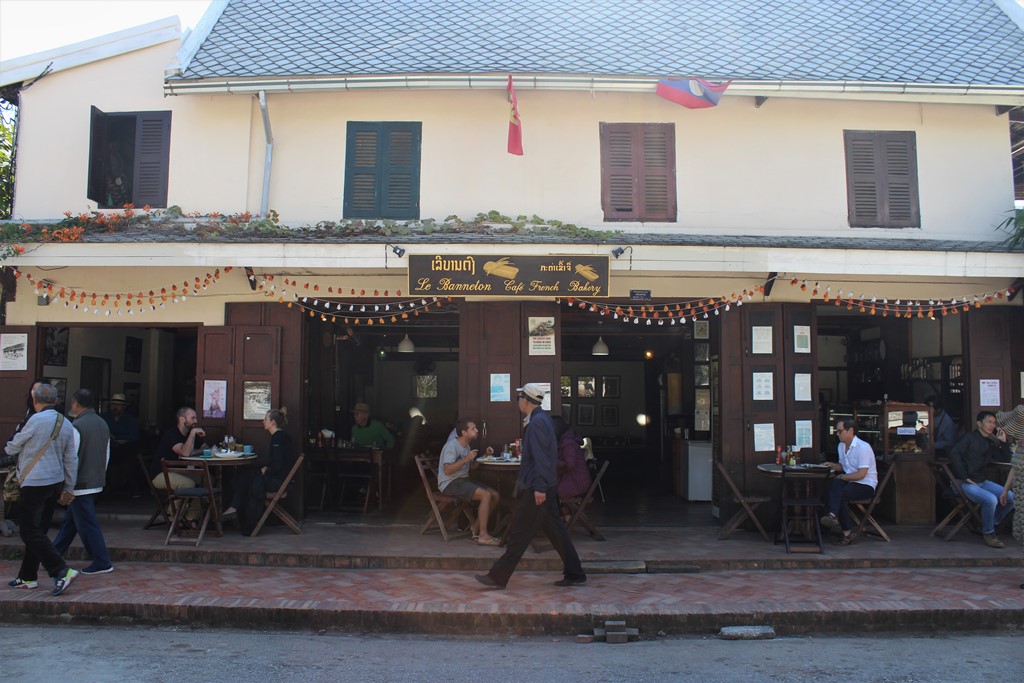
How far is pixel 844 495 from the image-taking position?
858 centimetres

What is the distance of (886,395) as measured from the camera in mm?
12547

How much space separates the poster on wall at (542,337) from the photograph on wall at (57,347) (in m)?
6.25

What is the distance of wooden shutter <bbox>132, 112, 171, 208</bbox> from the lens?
9844 mm

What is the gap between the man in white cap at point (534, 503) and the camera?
22.5ft

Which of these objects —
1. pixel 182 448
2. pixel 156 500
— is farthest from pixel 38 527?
pixel 182 448

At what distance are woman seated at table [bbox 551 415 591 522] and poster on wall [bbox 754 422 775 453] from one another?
2.47 metres

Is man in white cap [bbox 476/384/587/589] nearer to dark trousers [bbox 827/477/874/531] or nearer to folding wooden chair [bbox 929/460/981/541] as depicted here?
dark trousers [bbox 827/477/874/531]

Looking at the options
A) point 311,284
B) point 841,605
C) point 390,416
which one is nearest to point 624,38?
point 311,284

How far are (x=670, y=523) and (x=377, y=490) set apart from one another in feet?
12.8

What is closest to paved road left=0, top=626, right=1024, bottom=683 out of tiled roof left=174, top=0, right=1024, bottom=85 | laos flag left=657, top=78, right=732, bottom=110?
laos flag left=657, top=78, right=732, bottom=110

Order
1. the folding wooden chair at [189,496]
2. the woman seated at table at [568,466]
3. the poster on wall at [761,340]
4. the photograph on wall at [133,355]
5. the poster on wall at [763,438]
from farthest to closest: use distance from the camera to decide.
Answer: the photograph on wall at [133,355]
the poster on wall at [761,340]
the poster on wall at [763,438]
the folding wooden chair at [189,496]
the woman seated at table at [568,466]

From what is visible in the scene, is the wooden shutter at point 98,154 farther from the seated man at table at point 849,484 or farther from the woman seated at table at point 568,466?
the seated man at table at point 849,484

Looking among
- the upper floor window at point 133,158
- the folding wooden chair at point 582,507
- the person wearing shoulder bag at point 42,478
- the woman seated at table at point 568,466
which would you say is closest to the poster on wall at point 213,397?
the upper floor window at point 133,158

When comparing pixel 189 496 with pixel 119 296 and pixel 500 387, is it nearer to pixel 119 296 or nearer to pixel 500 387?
pixel 119 296
